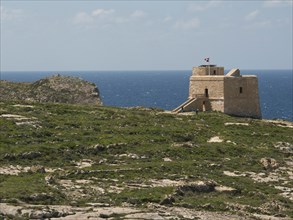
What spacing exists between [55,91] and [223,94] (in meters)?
24.5

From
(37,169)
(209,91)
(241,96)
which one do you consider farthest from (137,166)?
(241,96)

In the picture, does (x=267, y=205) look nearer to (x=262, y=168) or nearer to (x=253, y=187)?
A: (x=253, y=187)

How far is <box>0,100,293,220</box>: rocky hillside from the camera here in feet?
98.8

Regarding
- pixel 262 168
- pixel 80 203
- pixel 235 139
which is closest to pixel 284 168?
pixel 262 168

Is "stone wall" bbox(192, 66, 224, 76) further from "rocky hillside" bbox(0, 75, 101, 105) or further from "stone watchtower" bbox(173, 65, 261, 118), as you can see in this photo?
"rocky hillside" bbox(0, 75, 101, 105)

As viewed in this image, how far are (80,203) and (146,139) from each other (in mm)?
15415

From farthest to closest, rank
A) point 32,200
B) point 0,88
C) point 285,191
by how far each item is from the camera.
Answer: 1. point 0,88
2. point 285,191
3. point 32,200

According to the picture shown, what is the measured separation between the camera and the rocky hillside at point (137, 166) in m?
30.1

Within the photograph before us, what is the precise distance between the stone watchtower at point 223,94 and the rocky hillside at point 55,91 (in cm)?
1498

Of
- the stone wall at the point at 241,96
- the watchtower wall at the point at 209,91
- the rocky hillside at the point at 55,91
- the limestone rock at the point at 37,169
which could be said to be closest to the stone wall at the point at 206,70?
the watchtower wall at the point at 209,91

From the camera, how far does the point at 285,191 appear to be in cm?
3606

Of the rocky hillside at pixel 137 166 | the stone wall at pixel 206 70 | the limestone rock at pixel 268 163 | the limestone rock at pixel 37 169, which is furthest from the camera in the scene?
the stone wall at pixel 206 70

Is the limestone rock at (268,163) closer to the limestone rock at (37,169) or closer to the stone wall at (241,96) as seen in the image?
the limestone rock at (37,169)

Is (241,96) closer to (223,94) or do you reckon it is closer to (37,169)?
(223,94)
